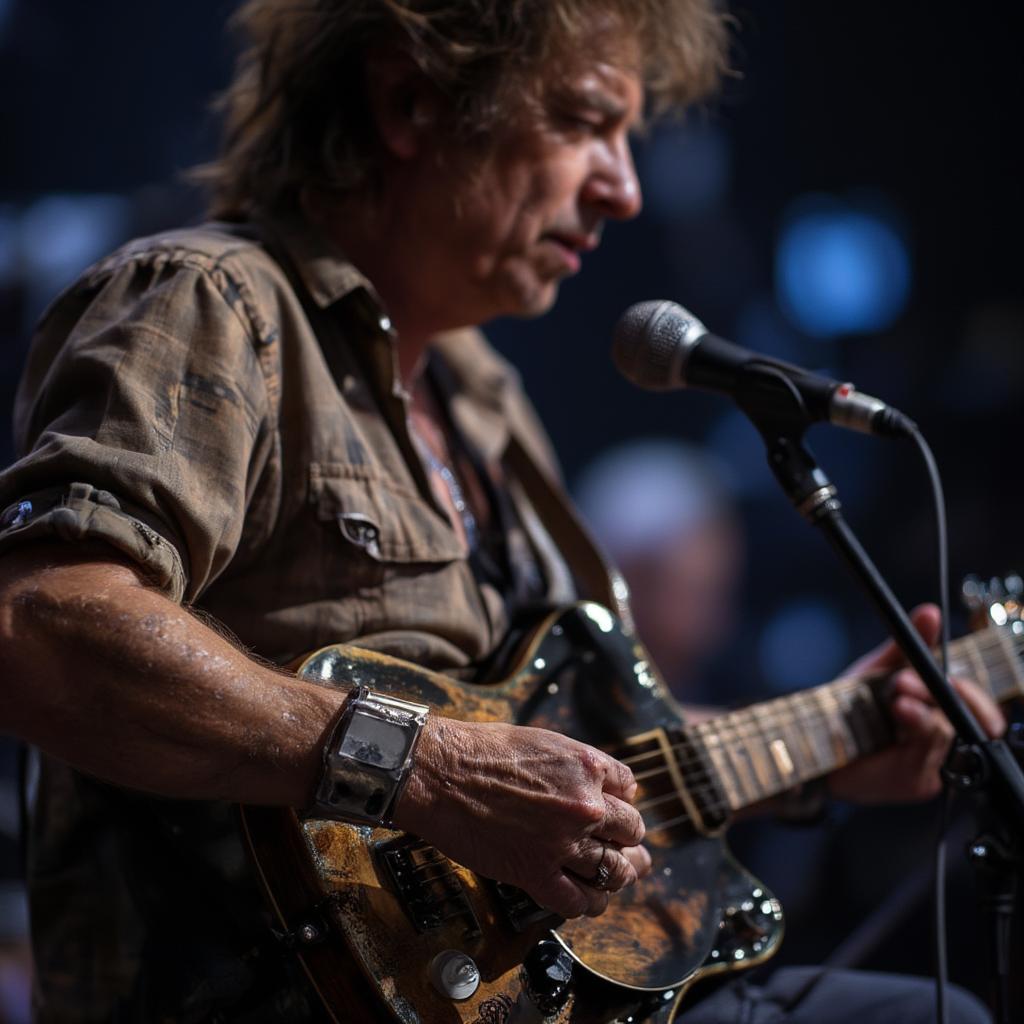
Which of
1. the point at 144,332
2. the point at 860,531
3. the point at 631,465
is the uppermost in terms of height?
the point at 144,332

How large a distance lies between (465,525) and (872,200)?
365cm

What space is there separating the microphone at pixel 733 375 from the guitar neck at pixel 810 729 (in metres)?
0.55

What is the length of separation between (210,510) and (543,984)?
70cm

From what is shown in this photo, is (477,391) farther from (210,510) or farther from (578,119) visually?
(210,510)

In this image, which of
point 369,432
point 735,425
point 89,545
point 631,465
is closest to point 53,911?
point 89,545

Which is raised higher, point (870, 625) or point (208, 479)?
point (208, 479)

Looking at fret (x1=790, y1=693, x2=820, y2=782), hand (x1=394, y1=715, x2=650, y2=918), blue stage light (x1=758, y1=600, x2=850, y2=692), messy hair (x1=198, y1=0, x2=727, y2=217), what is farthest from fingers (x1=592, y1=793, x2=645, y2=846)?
blue stage light (x1=758, y1=600, x2=850, y2=692)

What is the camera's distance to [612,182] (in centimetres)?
204

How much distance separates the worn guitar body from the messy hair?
920 millimetres

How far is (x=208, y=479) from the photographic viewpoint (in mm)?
1343

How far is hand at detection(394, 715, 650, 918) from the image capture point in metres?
1.23

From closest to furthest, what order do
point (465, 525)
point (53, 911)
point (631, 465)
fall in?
point (53, 911)
point (465, 525)
point (631, 465)

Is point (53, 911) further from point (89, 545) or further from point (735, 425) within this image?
point (735, 425)

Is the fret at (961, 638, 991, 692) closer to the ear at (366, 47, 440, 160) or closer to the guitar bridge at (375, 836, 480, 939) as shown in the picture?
the guitar bridge at (375, 836, 480, 939)
